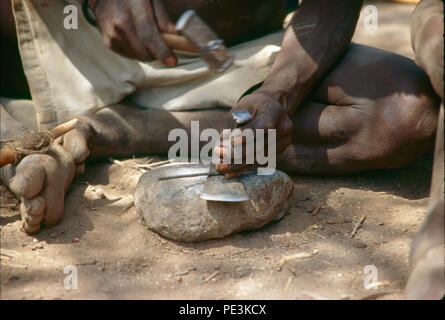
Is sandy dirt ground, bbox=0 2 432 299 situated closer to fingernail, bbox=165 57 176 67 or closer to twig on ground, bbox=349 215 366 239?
twig on ground, bbox=349 215 366 239

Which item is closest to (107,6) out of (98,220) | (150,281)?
(98,220)

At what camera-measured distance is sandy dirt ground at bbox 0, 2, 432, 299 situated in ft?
5.45

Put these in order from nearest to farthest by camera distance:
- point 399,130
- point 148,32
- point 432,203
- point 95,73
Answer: point 432,203 < point 148,32 < point 399,130 < point 95,73

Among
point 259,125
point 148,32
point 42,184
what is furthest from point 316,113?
point 42,184

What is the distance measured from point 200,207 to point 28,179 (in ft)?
2.17

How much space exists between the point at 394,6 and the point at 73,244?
4.82 m

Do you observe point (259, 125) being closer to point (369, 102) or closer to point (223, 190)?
point (223, 190)

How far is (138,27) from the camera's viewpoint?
6.10ft

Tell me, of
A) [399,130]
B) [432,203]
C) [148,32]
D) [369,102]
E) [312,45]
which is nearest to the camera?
[432,203]

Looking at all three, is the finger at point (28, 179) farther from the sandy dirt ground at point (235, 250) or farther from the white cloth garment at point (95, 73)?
the white cloth garment at point (95, 73)

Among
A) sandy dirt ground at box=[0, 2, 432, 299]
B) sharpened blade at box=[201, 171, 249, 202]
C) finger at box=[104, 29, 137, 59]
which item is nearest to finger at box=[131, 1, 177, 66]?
finger at box=[104, 29, 137, 59]

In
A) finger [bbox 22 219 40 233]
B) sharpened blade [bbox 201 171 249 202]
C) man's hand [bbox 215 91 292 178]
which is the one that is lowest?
finger [bbox 22 219 40 233]

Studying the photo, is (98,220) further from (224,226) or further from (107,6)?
(107,6)

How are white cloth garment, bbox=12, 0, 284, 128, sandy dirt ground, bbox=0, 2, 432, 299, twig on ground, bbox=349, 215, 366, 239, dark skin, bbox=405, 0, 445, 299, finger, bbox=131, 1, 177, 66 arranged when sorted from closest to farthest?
dark skin, bbox=405, 0, 445, 299 < sandy dirt ground, bbox=0, 2, 432, 299 < finger, bbox=131, 1, 177, 66 < twig on ground, bbox=349, 215, 366, 239 < white cloth garment, bbox=12, 0, 284, 128
